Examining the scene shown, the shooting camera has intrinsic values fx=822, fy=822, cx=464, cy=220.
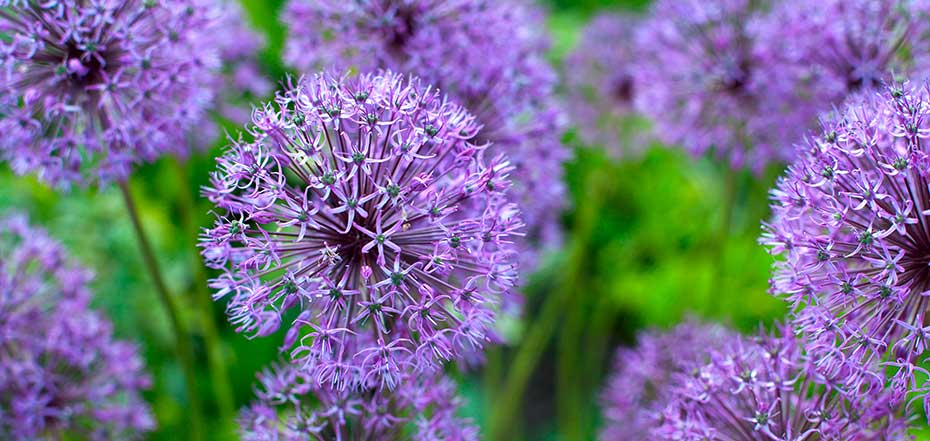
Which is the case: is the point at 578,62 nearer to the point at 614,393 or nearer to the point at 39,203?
the point at 614,393

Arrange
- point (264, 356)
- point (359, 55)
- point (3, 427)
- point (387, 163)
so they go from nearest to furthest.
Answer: point (387, 163) → point (3, 427) → point (359, 55) → point (264, 356)

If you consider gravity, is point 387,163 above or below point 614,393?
above

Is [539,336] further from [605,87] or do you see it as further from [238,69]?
[238,69]

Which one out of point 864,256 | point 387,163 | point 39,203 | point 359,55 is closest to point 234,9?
point 359,55

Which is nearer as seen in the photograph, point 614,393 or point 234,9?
point 614,393

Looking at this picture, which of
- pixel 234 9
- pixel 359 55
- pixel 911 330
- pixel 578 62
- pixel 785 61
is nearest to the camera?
pixel 911 330

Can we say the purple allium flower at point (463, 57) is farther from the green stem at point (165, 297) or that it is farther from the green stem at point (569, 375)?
the green stem at point (569, 375)

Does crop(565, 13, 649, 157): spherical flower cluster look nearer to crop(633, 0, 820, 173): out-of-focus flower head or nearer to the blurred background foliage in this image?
the blurred background foliage
